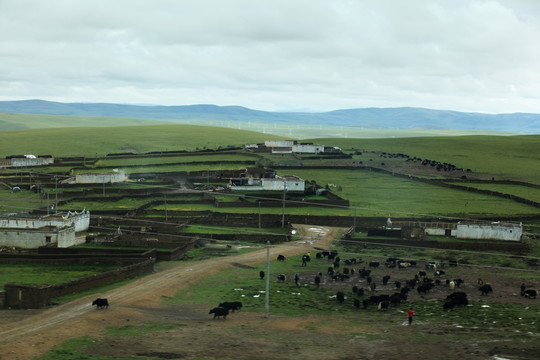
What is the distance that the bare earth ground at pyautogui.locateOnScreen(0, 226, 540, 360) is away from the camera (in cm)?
2981

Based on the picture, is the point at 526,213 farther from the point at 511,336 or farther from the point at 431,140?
the point at 431,140

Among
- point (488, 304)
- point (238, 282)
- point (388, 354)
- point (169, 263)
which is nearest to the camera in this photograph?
point (388, 354)

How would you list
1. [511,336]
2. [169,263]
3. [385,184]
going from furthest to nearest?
[385,184] → [169,263] → [511,336]

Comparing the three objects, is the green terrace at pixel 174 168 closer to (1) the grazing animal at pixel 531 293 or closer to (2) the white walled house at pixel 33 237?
(2) the white walled house at pixel 33 237

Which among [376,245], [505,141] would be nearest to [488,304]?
[376,245]

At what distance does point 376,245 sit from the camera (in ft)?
198

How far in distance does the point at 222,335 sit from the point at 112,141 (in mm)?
136464

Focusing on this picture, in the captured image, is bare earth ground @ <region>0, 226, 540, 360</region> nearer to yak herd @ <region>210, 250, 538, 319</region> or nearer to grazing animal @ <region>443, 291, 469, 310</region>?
yak herd @ <region>210, 250, 538, 319</region>

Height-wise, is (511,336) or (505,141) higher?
(505,141)

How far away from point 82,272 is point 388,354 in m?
27.2

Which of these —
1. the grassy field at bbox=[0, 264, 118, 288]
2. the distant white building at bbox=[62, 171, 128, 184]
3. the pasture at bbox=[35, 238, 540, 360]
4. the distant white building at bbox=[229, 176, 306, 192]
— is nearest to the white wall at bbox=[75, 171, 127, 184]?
the distant white building at bbox=[62, 171, 128, 184]

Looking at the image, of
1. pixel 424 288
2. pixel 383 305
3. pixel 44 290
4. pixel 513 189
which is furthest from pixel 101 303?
pixel 513 189

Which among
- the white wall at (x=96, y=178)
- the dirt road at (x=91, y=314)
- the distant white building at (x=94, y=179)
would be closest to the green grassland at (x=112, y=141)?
the distant white building at (x=94, y=179)

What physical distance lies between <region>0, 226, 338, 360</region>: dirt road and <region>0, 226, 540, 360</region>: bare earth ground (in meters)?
0.05
